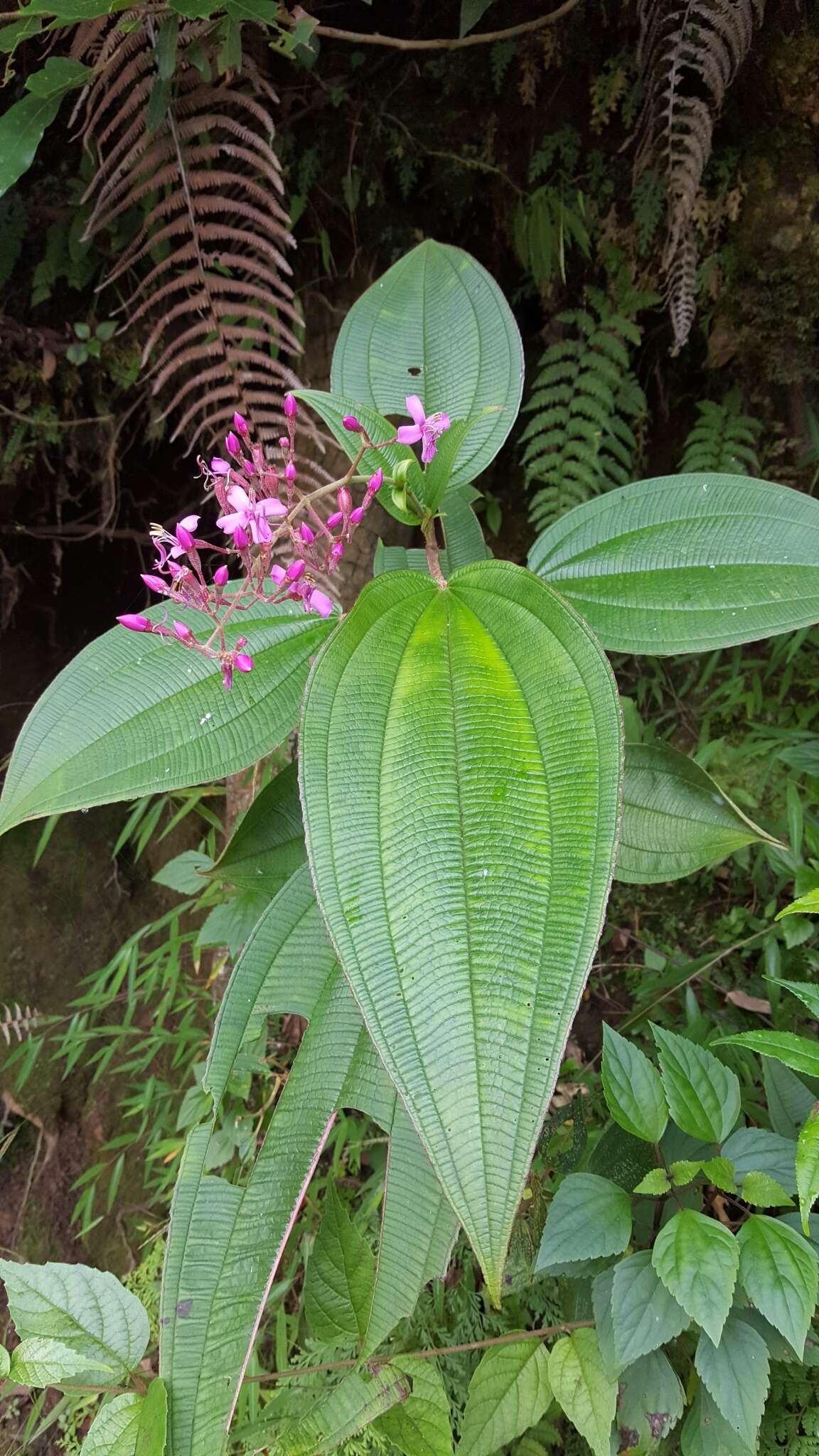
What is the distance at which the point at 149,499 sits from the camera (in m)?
2.18

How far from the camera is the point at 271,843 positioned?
3.25 ft

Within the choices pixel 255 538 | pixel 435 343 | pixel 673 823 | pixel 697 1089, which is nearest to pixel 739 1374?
pixel 697 1089

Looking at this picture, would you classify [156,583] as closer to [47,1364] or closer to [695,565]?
[695,565]

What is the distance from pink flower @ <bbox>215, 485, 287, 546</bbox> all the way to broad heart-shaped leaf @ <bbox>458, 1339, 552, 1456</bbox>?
874 mm

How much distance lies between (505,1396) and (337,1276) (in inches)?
8.1

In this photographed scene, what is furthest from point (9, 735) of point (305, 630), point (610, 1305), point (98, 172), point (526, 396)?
point (610, 1305)

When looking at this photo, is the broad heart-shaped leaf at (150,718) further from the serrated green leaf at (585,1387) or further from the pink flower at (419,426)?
the serrated green leaf at (585,1387)

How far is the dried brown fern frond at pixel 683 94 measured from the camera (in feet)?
3.96

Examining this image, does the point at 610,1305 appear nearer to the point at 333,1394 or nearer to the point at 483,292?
the point at 333,1394

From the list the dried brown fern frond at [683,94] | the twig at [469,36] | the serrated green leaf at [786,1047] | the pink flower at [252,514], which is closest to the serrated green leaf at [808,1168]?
the serrated green leaf at [786,1047]

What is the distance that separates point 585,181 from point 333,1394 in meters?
1.86

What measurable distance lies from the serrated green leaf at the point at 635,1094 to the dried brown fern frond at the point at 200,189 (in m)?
1.10

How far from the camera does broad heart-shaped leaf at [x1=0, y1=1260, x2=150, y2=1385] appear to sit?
82 centimetres

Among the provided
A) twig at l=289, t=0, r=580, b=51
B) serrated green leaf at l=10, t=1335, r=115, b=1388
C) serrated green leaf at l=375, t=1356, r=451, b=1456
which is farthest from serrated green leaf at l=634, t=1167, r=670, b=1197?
twig at l=289, t=0, r=580, b=51
